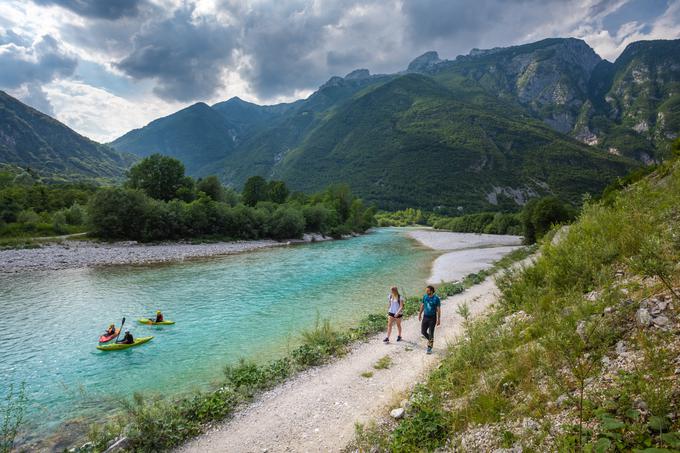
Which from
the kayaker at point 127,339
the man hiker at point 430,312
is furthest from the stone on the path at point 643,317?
the kayaker at point 127,339

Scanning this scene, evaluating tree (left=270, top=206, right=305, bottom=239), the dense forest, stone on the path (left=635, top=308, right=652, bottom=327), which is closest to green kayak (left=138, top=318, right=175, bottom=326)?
stone on the path (left=635, top=308, right=652, bottom=327)

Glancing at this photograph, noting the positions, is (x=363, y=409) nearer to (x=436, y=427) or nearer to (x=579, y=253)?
(x=436, y=427)

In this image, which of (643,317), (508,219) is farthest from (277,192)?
(643,317)

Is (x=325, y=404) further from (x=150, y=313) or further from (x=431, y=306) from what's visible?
(x=150, y=313)

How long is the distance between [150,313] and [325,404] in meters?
16.9

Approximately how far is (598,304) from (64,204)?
92.4 meters

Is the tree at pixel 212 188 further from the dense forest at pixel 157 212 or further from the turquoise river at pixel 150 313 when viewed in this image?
the turquoise river at pixel 150 313

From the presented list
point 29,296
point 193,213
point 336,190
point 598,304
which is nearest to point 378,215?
point 336,190

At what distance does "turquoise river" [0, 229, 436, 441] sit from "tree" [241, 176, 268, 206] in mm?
61603

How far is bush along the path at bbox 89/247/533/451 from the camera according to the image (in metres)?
7.91

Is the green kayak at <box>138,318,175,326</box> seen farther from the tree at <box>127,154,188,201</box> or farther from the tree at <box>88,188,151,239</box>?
the tree at <box>127,154,188,201</box>

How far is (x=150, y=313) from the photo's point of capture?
69.4 feet

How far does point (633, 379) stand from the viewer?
493 centimetres

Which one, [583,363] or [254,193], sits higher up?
[254,193]
